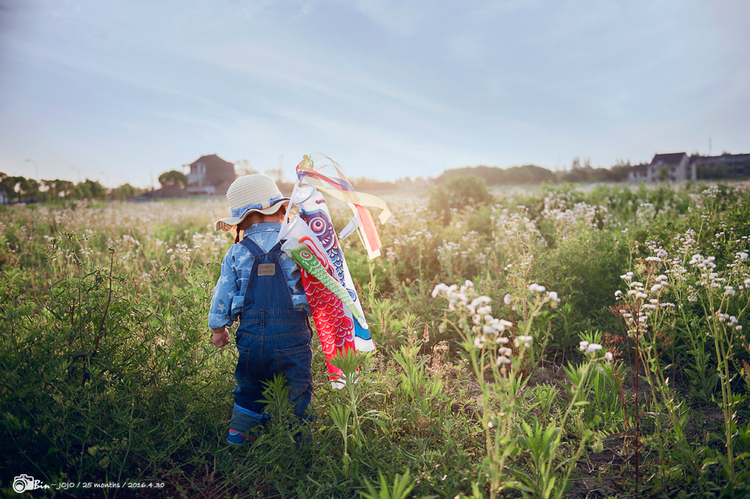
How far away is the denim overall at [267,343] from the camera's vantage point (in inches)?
97.5

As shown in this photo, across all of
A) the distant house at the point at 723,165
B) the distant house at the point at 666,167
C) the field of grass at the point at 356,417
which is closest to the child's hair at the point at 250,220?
the field of grass at the point at 356,417

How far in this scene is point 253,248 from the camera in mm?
2568

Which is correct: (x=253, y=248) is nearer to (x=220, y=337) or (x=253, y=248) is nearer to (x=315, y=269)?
(x=315, y=269)

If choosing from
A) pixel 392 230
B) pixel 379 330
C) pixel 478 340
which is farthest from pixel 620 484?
pixel 392 230

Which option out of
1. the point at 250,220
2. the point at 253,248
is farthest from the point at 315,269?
the point at 250,220

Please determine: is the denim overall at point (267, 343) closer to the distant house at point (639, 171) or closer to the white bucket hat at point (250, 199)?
the white bucket hat at point (250, 199)

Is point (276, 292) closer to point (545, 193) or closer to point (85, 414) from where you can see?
point (85, 414)

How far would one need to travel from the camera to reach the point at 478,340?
5.50 ft

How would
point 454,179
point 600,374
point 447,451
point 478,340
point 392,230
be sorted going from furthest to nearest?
point 454,179
point 392,230
point 600,374
point 447,451
point 478,340

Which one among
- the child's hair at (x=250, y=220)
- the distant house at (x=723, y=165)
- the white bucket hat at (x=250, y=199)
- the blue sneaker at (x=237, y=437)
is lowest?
the blue sneaker at (x=237, y=437)

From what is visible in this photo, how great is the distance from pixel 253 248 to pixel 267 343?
0.62 m

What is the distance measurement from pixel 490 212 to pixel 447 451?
7.03 meters

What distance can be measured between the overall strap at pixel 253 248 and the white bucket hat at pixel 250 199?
0.70 feet

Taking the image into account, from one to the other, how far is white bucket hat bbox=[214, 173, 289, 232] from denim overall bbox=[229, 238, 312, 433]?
0.31 m
